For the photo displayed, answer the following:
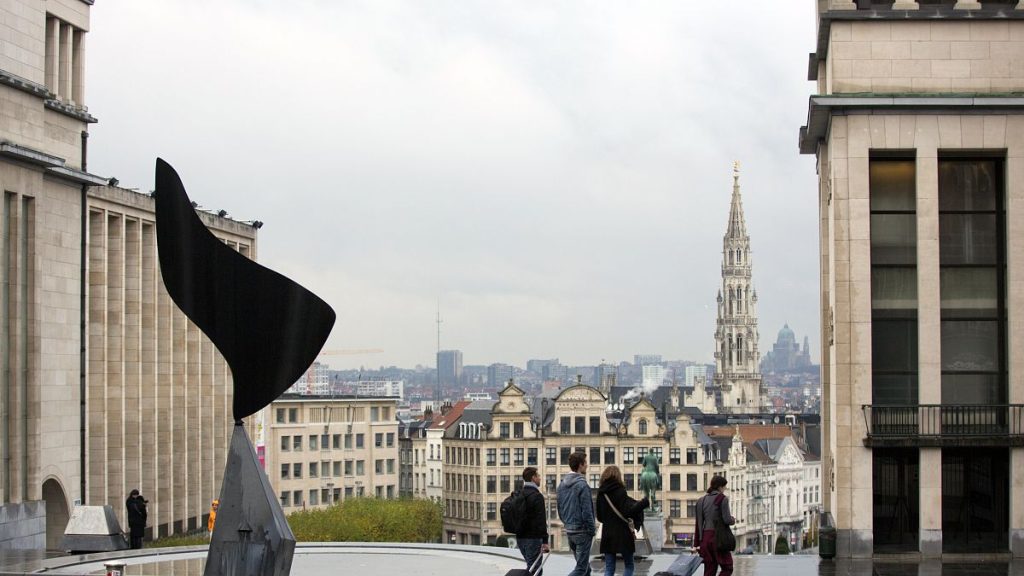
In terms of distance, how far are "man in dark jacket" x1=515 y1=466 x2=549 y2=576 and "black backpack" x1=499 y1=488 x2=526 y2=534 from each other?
5cm

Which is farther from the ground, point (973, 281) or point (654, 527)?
point (973, 281)

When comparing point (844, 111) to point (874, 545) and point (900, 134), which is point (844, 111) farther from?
point (874, 545)

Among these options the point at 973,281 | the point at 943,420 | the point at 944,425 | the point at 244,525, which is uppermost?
the point at 973,281

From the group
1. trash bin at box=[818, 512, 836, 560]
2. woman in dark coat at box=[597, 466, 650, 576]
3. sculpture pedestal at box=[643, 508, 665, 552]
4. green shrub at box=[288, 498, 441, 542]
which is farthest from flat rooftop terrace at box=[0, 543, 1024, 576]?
green shrub at box=[288, 498, 441, 542]

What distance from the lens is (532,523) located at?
25500mm

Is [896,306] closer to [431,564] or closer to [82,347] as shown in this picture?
[431,564]

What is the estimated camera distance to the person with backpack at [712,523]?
81.5ft

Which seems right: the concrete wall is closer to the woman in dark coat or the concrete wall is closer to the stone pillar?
the woman in dark coat

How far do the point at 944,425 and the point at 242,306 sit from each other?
1549 cm

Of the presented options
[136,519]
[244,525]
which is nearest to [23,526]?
[136,519]

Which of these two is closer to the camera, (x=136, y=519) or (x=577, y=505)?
(x=577, y=505)

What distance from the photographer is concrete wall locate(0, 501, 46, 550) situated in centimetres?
4509

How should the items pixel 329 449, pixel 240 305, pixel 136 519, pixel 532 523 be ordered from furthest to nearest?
pixel 329 449 < pixel 136 519 < pixel 240 305 < pixel 532 523

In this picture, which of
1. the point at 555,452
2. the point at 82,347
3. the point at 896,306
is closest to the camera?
the point at 896,306
